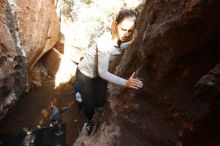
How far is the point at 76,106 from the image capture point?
6996 millimetres

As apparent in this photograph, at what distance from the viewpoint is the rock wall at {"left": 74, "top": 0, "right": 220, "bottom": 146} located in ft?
9.00

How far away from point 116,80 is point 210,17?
1152 mm

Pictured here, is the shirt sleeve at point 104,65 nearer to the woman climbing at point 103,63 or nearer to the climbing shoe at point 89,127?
the woman climbing at point 103,63

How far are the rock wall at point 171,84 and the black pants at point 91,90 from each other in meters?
0.19

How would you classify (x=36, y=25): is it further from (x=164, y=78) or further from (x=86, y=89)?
(x=164, y=78)

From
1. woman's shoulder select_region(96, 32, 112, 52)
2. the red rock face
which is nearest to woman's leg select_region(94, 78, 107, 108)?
woman's shoulder select_region(96, 32, 112, 52)

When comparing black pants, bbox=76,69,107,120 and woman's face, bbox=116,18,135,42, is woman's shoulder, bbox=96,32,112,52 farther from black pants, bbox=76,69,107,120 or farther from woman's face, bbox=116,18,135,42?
black pants, bbox=76,69,107,120

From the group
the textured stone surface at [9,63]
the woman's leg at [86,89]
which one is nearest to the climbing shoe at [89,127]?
the woman's leg at [86,89]

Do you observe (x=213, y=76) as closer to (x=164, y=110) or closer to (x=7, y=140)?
(x=164, y=110)

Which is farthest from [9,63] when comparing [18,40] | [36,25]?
[36,25]

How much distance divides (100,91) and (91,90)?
174 millimetres

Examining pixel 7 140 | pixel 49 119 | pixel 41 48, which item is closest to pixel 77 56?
pixel 41 48

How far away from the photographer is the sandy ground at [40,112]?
6.15 meters

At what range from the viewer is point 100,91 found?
405 cm
